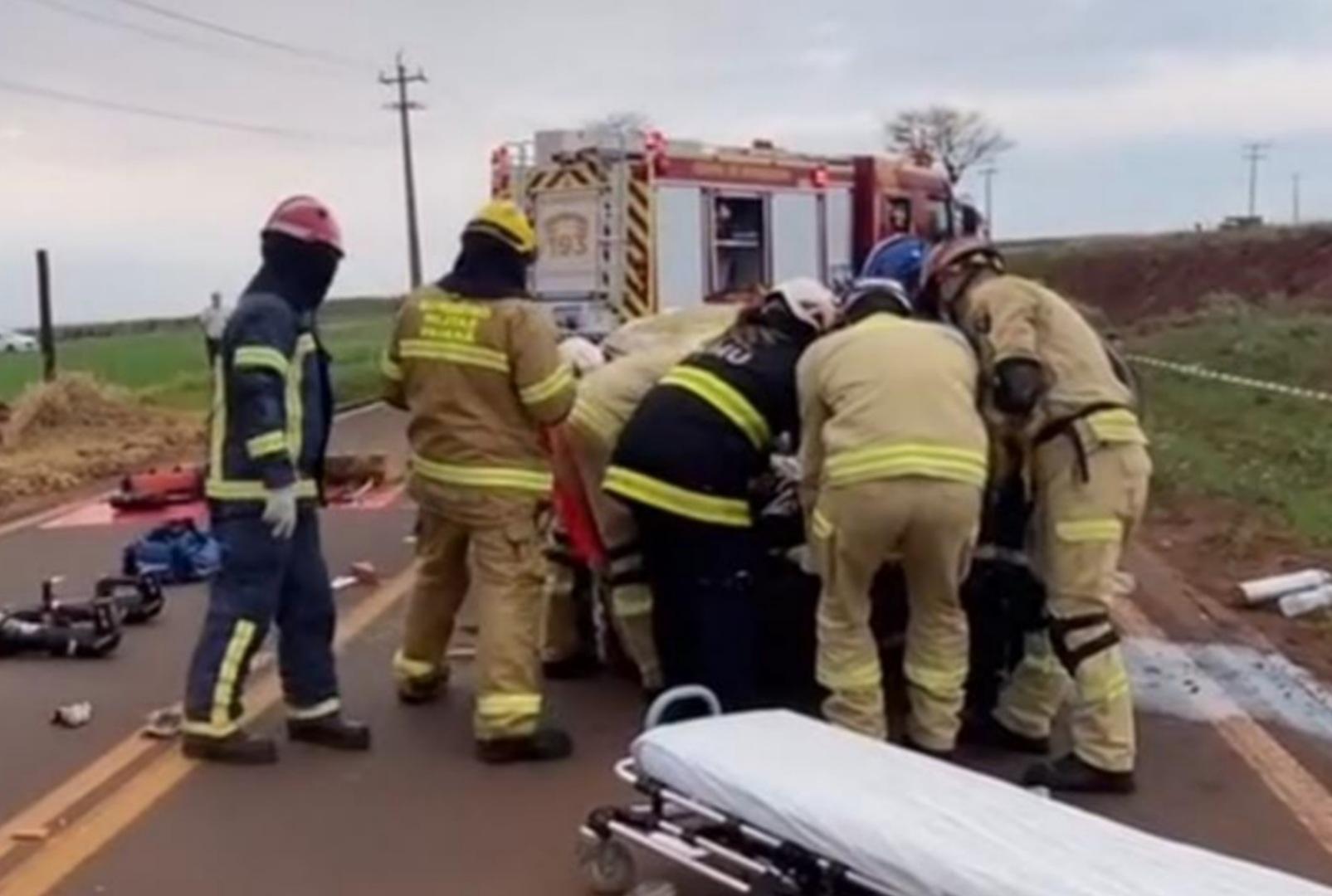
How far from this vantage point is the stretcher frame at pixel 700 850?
15.7 feet

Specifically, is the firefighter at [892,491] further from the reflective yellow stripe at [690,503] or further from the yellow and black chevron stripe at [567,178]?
the yellow and black chevron stripe at [567,178]

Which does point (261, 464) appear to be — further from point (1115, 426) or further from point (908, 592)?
point (1115, 426)

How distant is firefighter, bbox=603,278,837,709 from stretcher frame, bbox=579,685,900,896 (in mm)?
1128

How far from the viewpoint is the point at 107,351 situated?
61.5 m

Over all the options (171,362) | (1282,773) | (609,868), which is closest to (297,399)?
(609,868)

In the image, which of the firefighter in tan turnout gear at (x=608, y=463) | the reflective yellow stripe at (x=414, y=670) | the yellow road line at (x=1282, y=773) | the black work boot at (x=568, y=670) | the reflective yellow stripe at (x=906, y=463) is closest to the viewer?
the yellow road line at (x=1282, y=773)

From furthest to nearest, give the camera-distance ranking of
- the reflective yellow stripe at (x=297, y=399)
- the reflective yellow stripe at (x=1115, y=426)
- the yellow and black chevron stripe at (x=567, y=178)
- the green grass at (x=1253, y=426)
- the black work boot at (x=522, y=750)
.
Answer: the yellow and black chevron stripe at (x=567, y=178)
the green grass at (x=1253, y=426)
the reflective yellow stripe at (x=297, y=399)
the black work boot at (x=522, y=750)
the reflective yellow stripe at (x=1115, y=426)

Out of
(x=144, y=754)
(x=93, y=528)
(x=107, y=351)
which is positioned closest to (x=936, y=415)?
(x=144, y=754)

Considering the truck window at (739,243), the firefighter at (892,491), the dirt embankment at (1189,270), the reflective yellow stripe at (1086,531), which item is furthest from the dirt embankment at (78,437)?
the dirt embankment at (1189,270)

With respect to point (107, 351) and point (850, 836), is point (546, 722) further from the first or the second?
point (107, 351)

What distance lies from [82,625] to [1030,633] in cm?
450

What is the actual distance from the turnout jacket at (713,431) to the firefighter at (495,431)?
367 millimetres

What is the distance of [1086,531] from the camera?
6.58 metres

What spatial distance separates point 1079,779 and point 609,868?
5.90 feet
